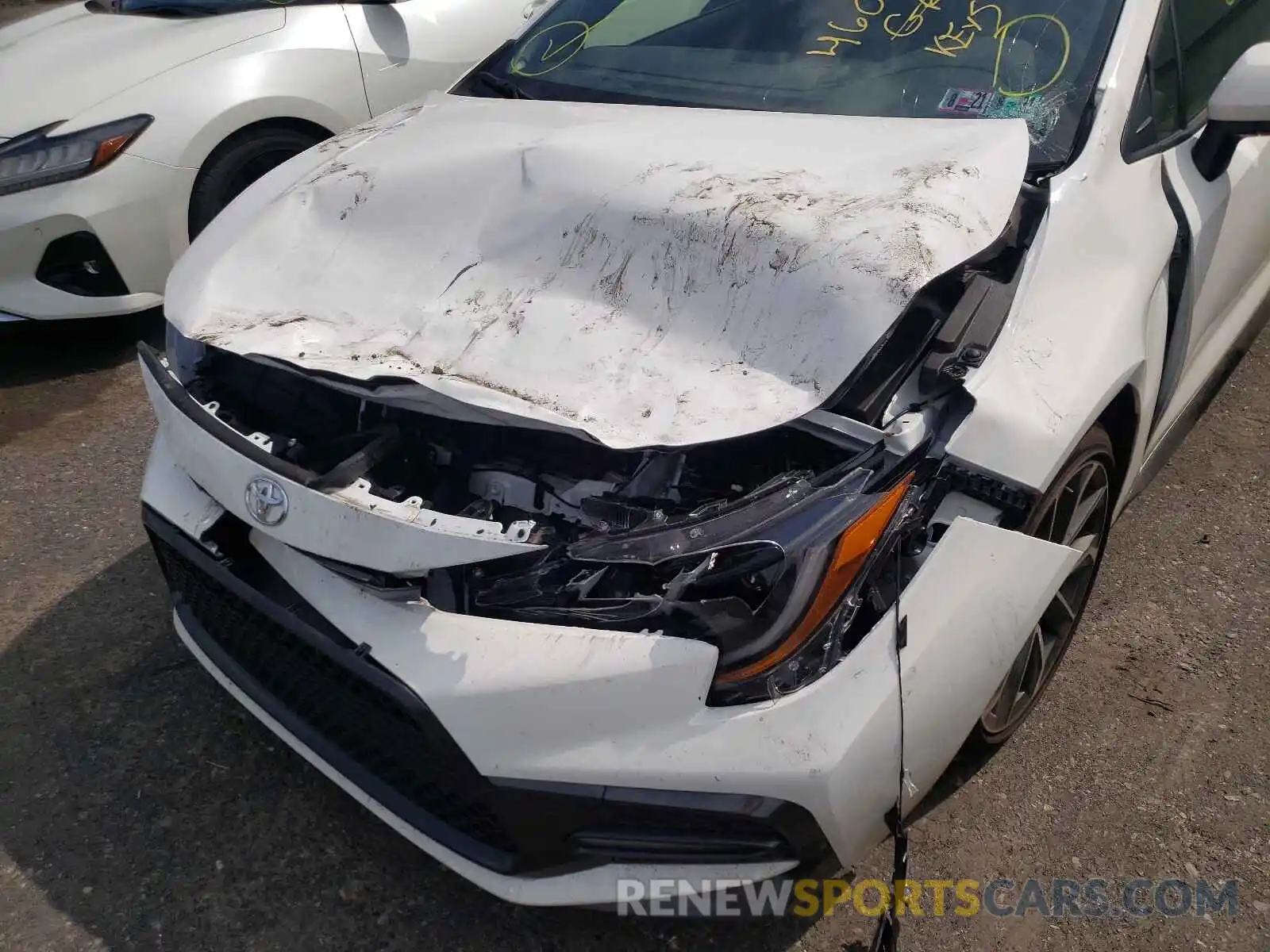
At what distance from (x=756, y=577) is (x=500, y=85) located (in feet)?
6.20

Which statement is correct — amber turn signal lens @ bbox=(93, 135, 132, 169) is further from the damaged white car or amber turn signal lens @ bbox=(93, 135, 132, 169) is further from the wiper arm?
the damaged white car

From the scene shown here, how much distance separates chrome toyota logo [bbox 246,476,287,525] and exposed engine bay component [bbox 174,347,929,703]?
0.05 m

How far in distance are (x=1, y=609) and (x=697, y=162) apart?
217 centimetres

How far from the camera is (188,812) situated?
2199mm

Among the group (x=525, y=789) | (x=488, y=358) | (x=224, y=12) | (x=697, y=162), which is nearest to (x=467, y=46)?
(x=224, y=12)

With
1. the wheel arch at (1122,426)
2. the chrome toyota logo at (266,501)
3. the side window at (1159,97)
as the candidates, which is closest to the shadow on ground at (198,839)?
the chrome toyota logo at (266,501)

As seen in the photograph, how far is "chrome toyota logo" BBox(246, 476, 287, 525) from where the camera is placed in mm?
1726

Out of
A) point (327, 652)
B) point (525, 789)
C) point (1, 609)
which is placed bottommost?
point (1, 609)

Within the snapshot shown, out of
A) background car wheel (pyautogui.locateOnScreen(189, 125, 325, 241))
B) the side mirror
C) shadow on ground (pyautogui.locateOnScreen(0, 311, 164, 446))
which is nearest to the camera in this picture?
the side mirror

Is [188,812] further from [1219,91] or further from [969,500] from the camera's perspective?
[1219,91]

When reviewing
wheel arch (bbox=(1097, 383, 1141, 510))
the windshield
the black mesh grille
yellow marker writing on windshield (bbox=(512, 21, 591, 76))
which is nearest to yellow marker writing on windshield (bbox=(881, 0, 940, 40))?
the windshield

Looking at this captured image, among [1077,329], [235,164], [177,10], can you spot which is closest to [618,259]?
[1077,329]

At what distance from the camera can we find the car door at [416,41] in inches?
166

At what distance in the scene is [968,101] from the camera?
7.77 feet
